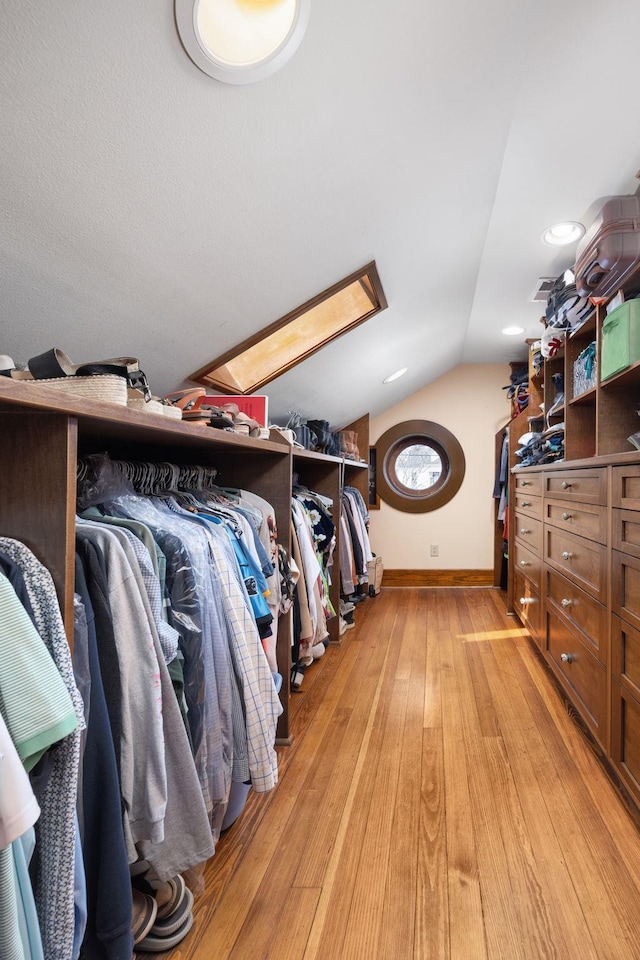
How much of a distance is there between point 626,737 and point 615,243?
5.46ft

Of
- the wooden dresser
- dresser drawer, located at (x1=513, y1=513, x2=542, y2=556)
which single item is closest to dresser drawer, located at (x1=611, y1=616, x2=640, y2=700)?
the wooden dresser

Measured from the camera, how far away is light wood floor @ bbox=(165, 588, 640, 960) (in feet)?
3.82

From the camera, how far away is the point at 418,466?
5.28 m

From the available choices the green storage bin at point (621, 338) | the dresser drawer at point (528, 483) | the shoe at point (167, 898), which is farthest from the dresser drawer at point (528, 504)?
the shoe at point (167, 898)

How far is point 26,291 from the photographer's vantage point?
1.29 meters

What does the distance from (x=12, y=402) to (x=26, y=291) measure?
766 millimetres

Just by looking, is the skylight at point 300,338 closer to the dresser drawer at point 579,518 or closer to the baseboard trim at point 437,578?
the dresser drawer at point 579,518

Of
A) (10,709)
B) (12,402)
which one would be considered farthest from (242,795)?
(12,402)

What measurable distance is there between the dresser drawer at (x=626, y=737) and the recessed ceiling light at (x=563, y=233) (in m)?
1.88

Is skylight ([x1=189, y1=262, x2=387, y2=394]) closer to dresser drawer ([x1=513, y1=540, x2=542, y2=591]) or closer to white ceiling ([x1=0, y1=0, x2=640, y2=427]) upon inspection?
white ceiling ([x1=0, y1=0, x2=640, y2=427])

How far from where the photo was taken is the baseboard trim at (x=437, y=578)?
511 cm

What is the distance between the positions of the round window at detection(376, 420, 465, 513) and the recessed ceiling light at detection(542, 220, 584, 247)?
2.67 meters

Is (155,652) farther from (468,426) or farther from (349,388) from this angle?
(468,426)

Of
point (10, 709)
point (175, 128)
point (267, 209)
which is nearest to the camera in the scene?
point (10, 709)
